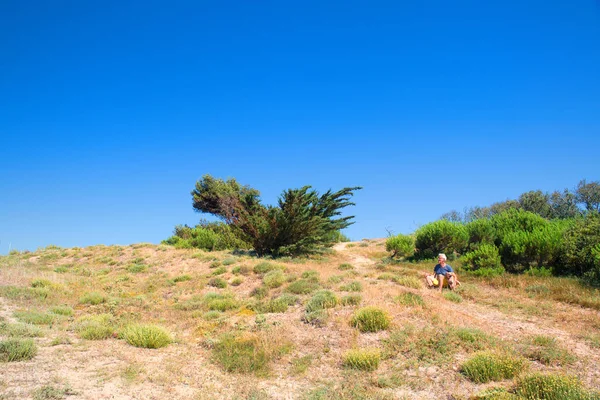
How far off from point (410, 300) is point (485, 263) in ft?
23.2

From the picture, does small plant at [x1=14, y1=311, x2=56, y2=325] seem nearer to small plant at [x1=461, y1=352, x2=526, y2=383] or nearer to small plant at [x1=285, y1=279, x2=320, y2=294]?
small plant at [x1=285, y1=279, x2=320, y2=294]

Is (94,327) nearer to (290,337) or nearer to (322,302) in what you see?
(290,337)

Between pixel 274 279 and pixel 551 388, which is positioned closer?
pixel 551 388

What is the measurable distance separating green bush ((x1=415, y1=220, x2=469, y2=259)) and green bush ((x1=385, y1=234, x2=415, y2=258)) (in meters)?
0.87

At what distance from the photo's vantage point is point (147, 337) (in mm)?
7848

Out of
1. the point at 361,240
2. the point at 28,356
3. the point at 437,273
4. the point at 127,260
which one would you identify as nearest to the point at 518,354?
the point at 437,273

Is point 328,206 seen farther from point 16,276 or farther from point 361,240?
point 16,276

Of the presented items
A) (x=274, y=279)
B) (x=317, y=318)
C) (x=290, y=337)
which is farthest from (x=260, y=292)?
(x=290, y=337)

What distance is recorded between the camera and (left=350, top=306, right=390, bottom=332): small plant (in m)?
8.05

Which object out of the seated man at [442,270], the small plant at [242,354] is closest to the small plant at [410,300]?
the seated man at [442,270]

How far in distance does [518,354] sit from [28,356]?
852 centimetres

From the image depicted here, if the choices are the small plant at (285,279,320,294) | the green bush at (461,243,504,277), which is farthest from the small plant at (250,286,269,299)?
the green bush at (461,243,504,277)

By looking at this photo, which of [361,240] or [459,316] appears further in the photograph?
[361,240]

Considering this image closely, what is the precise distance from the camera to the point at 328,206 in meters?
24.4
